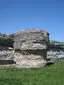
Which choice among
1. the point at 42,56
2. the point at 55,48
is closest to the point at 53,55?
the point at 55,48

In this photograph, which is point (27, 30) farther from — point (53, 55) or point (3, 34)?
point (53, 55)

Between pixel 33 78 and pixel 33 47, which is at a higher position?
pixel 33 47

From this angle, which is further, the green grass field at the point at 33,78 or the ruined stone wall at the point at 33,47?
the ruined stone wall at the point at 33,47

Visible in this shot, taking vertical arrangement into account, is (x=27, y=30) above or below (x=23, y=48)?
above

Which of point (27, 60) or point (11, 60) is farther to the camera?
point (11, 60)

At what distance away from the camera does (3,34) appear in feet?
82.7

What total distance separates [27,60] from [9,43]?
5.04m

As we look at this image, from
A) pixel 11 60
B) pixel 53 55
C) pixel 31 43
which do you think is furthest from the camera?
pixel 53 55

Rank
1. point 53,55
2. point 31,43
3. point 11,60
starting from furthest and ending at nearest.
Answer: point 53,55 < point 11,60 < point 31,43

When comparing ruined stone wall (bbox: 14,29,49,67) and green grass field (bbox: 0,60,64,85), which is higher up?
ruined stone wall (bbox: 14,29,49,67)

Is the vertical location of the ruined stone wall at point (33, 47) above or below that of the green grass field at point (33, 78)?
above

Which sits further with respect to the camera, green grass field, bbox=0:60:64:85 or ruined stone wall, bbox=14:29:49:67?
ruined stone wall, bbox=14:29:49:67

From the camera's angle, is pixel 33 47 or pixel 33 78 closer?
pixel 33 78

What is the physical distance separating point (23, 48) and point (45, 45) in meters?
2.07
